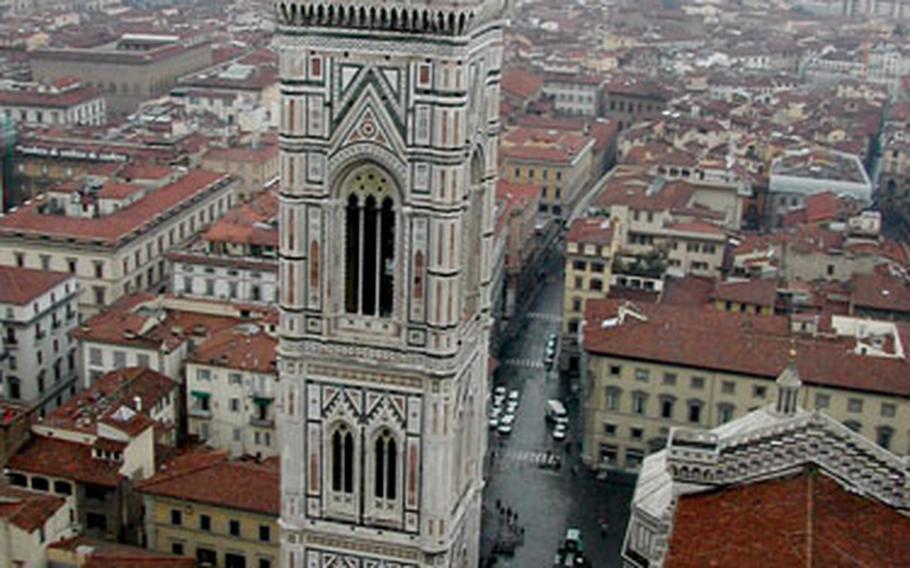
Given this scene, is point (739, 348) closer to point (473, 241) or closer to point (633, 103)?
point (473, 241)

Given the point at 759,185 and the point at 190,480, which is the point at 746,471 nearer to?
the point at 190,480

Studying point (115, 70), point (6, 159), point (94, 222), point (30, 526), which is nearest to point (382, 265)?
point (30, 526)

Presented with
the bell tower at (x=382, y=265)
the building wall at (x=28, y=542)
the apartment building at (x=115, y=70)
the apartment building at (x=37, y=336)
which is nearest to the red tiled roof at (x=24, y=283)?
the apartment building at (x=37, y=336)

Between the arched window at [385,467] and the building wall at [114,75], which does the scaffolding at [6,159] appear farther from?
the arched window at [385,467]

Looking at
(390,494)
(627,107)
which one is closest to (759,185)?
(627,107)

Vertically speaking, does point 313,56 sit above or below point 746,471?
above

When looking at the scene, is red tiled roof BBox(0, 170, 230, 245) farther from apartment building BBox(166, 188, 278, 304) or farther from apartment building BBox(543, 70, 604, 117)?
apartment building BBox(543, 70, 604, 117)

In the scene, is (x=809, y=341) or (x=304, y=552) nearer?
(x=304, y=552)

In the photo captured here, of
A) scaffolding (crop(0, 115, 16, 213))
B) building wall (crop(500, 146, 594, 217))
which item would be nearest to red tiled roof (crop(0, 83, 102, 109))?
scaffolding (crop(0, 115, 16, 213))
